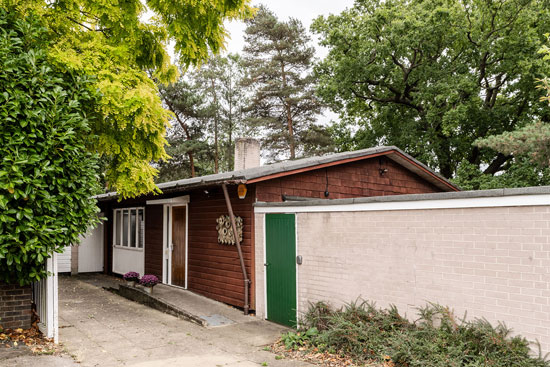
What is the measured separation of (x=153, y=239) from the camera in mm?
12438

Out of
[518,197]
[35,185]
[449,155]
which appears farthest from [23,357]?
[449,155]

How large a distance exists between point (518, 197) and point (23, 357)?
643 centimetres

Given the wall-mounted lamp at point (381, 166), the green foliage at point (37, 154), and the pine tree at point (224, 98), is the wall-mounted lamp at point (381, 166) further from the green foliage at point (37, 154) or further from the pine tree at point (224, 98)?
the pine tree at point (224, 98)

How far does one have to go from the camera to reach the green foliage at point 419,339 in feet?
15.2

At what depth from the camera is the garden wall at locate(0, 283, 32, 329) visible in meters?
6.34

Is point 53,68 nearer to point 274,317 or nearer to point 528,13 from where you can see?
point 274,317

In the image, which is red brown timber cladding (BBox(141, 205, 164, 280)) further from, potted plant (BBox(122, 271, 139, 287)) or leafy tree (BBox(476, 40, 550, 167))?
leafy tree (BBox(476, 40, 550, 167))

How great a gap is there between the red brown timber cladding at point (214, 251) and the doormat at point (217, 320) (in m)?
0.65

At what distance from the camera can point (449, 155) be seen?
21.7 metres

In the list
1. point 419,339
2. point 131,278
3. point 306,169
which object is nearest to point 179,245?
point 131,278

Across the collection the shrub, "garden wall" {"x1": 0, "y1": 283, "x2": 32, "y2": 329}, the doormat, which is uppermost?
"garden wall" {"x1": 0, "y1": 283, "x2": 32, "y2": 329}

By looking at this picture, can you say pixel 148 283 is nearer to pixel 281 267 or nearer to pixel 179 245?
pixel 179 245

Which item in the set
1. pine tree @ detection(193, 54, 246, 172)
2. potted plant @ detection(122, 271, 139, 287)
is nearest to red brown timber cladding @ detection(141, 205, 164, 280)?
potted plant @ detection(122, 271, 139, 287)

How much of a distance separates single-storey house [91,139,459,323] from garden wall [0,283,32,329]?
274 centimetres
